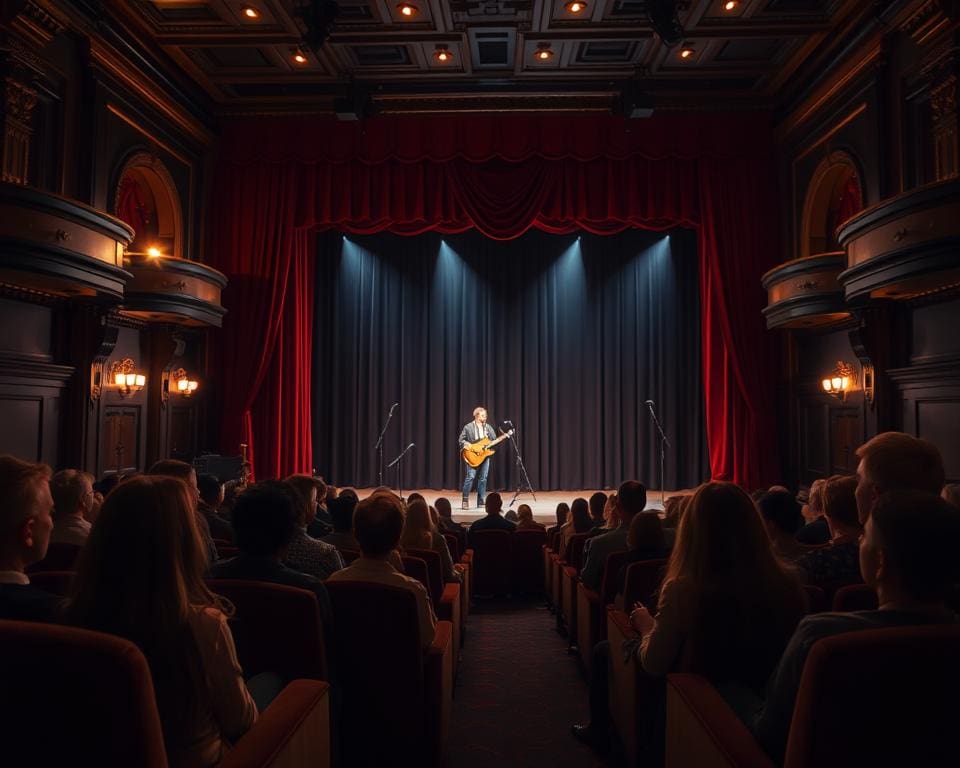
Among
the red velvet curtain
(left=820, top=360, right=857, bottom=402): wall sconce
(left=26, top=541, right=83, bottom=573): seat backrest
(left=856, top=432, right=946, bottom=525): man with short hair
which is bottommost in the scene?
(left=26, top=541, right=83, bottom=573): seat backrest

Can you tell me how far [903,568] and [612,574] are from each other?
2040mm

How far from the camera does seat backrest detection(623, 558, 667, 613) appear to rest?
2.93 meters

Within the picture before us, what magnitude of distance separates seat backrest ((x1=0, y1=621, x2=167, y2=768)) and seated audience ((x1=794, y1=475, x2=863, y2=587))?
211 cm

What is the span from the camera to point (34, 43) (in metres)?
6.89

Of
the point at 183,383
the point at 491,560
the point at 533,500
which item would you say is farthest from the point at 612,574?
the point at 533,500

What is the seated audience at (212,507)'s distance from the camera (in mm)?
4305

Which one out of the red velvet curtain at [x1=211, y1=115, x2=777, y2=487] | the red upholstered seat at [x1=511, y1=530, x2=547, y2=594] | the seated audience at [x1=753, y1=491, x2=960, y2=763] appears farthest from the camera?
the red velvet curtain at [x1=211, y1=115, x2=777, y2=487]

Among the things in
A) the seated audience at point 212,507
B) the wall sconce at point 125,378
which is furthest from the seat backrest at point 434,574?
the wall sconce at point 125,378

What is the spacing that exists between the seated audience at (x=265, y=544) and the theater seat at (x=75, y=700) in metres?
0.96

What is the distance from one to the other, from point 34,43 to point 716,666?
796 centimetres

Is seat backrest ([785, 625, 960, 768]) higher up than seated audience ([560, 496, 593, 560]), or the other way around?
seat backrest ([785, 625, 960, 768])

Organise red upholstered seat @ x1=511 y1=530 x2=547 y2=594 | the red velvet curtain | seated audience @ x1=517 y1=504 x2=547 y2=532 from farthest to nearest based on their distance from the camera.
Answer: the red velvet curtain
seated audience @ x1=517 y1=504 x2=547 y2=532
red upholstered seat @ x1=511 y1=530 x2=547 y2=594

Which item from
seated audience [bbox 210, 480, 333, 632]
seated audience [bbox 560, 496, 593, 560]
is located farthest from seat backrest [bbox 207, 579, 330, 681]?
seated audience [bbox 560, 496, 593, 560]

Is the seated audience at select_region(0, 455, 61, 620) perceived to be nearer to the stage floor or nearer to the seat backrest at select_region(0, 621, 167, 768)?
the seat backrest at select_region(0, 621, 167, 768)
